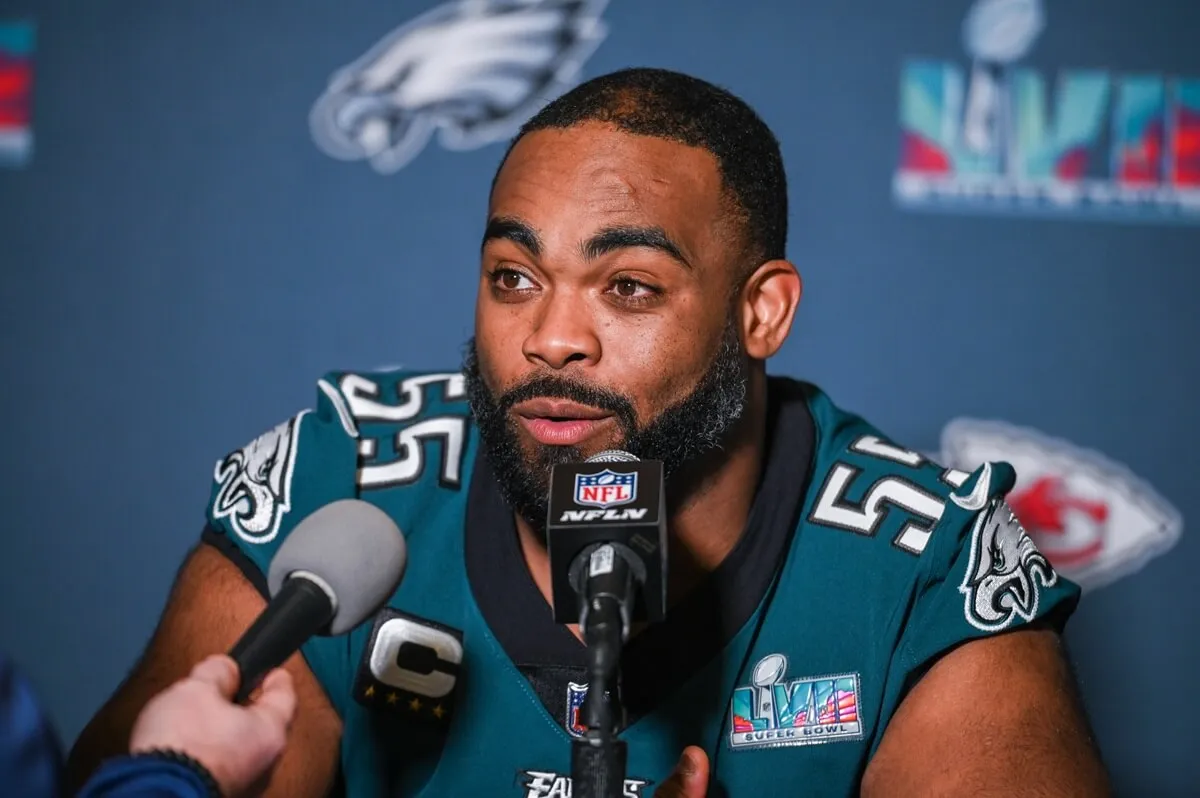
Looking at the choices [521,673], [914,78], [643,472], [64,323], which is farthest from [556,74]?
[643,472]

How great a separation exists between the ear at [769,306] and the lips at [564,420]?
0.28 meters

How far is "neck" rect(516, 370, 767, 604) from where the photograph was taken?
1730mm

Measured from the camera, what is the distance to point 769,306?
70.5 inches

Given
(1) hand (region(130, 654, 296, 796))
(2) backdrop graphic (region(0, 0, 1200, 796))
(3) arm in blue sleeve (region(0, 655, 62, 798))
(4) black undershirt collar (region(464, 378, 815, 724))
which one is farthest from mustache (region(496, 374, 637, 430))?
(2) backdrop graphic (region(0, 0, 1200, 796))

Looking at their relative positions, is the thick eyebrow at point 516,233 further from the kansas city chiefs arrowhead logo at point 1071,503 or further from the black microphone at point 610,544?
the kansas city chiefs arrowhead logo at point 1071,503

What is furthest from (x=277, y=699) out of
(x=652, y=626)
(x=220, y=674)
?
(x=652, y=626)

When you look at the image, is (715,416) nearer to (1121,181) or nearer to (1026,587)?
(1026,587)

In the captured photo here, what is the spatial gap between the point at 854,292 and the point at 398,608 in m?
1.10

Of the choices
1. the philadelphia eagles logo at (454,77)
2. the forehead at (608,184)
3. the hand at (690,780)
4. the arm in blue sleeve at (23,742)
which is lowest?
the hand at (690,780)

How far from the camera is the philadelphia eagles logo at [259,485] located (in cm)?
172

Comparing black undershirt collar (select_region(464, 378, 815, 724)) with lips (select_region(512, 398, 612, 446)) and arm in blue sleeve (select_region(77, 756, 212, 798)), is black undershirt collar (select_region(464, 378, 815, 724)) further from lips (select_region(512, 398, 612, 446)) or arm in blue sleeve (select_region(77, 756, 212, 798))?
arm in blue sleeve (select_region(77, 756, 212, 798))

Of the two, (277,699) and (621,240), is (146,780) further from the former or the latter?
(621,240)

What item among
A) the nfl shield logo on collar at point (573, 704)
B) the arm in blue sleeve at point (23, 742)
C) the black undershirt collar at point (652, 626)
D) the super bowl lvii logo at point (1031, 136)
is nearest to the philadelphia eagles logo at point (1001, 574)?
the black undershirt collar at point (652, 626)

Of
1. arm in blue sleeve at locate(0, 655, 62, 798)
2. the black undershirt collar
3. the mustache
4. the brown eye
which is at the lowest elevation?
the black undershirt collar
